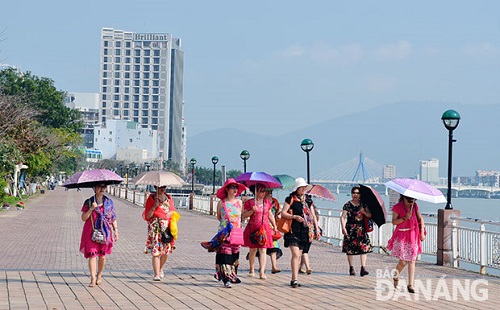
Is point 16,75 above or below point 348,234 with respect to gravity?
above

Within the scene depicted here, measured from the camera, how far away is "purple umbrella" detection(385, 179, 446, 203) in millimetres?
11928

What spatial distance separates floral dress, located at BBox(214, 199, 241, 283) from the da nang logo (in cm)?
210

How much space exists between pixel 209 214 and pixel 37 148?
1425 centimetres

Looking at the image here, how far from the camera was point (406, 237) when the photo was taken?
12.4 metres

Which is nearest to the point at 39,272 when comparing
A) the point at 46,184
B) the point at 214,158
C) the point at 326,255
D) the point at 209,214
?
the point at 326,255

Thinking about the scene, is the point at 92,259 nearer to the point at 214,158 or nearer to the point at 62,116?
the point at 214,158

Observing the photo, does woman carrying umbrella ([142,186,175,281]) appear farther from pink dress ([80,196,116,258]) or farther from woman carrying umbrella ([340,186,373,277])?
woman carrying umbrella ([340,186,373,277])

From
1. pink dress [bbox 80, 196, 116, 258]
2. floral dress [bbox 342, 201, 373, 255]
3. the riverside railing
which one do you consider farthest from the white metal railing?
pink dress [bbox 80, 196, 116, 258]

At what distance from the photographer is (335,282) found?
44.3ft

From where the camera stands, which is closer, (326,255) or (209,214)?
(326,255)

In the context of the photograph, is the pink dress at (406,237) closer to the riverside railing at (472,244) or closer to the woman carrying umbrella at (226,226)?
the woman carrying umbrella at (226,226)

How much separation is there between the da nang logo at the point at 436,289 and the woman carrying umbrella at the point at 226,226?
2.11 meters

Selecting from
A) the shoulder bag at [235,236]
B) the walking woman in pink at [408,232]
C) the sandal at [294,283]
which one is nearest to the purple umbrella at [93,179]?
the shoulder bag at [235,236]

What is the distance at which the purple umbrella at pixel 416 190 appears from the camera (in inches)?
470
